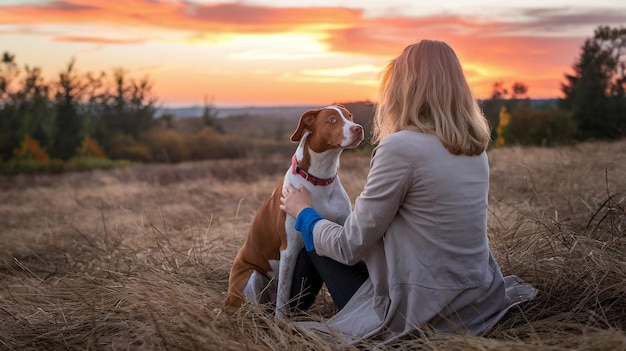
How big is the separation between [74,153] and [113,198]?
16.2 meters

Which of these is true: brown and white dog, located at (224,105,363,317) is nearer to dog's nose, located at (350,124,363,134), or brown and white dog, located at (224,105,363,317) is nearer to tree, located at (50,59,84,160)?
dog's nose, located at (350,124,363,134)

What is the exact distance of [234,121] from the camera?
37.1 metres

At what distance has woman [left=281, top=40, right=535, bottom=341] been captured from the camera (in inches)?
118

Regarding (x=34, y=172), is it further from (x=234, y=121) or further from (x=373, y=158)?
(x=373, y=158)

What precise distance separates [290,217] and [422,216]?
118 cm

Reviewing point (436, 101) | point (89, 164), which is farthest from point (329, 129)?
point (89, 164)

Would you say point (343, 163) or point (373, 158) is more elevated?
point (373, 158)

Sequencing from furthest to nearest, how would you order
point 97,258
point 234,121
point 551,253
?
point 234,121, point 97,258, point 551,253

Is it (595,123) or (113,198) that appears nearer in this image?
(113,198)

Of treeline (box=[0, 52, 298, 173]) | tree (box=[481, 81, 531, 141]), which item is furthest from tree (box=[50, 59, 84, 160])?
tree (box=[481, 81, 531, 141])

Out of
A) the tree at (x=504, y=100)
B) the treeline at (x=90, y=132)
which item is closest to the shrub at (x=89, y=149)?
the treeline at (x=90, y=132)

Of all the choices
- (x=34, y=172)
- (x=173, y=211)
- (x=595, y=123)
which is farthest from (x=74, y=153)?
(x=595, y=123)

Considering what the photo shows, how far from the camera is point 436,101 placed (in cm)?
310

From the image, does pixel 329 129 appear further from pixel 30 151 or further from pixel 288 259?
pixel 30 151
